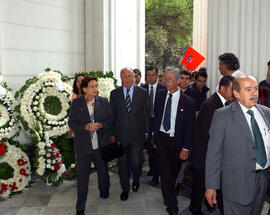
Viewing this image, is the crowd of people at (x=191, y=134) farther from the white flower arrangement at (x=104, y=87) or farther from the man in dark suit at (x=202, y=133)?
the white flower arrangement at (x=104, y=87)

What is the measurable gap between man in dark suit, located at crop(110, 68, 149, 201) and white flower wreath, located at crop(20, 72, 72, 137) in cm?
101

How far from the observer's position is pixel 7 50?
6.10 metres

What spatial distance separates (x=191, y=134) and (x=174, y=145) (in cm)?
27

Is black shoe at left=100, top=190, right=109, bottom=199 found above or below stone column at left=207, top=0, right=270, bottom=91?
below

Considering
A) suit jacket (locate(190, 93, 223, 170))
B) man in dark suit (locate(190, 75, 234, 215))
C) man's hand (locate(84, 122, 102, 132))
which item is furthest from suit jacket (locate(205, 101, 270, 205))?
man's hand (locate(84, 122, 102, 132))

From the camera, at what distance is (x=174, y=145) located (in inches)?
171

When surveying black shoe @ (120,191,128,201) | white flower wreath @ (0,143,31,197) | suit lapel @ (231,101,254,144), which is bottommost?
black shoe @ (120,191,128,201)

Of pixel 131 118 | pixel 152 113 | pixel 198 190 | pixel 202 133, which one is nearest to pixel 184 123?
pixel 202 133

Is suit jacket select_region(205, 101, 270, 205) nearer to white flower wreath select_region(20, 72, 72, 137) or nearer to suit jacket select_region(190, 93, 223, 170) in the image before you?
suit jacket select_region(190, 93, 223, 170)

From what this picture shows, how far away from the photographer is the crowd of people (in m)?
2.72

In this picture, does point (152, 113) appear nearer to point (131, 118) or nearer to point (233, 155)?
point (131, 118)

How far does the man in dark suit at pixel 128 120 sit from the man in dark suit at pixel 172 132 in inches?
27.9

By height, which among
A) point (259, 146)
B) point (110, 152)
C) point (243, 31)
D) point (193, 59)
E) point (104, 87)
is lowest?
point (110, 152)

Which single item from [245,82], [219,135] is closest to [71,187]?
[219,135]
